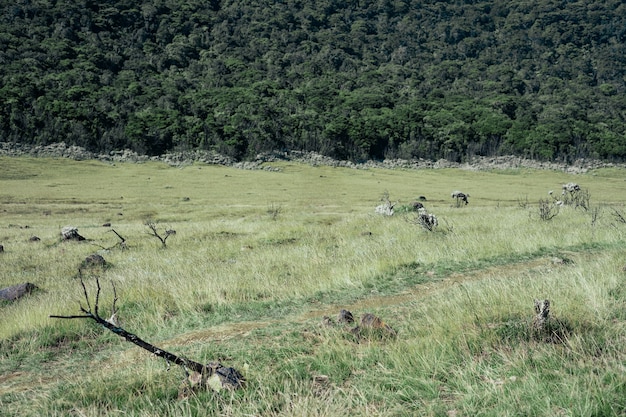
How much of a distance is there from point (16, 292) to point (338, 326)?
7708 mm

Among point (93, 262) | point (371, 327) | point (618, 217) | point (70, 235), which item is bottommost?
point (70, 235)

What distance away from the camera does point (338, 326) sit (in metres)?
5.00

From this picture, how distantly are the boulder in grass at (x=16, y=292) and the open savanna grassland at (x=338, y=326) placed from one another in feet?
1.14

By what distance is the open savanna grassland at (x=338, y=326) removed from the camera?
3139mm

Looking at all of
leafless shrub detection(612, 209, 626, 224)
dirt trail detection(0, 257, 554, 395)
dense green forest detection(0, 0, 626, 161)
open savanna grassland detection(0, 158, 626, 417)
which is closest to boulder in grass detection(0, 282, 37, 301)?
open savanna grassland detection(0, 158, 626, 417)

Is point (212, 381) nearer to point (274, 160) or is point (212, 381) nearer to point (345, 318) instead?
point (345, 318)

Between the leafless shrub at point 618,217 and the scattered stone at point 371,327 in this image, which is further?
the leafless shrub at point 618,217

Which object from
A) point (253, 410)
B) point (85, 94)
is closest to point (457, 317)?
point (253, 410)

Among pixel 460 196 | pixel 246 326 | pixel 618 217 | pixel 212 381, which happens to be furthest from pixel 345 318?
pixel 460 196

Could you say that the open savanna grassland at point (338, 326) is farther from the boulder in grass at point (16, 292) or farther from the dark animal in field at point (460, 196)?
the dark animal in field at point (460, 196)

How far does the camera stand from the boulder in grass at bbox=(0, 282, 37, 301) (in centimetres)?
870

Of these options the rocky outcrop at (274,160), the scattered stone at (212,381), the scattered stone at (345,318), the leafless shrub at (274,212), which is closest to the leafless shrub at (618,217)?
the scattered stone at (345,318)

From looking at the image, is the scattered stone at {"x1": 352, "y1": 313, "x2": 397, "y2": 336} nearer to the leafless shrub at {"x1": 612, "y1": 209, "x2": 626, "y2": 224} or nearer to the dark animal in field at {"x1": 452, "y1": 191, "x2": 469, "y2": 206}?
the leafless shrub at {"x1": 612, "y1": 209, "x2": 626, "y2": 224}

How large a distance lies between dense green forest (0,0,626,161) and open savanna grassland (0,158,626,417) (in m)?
67.6
